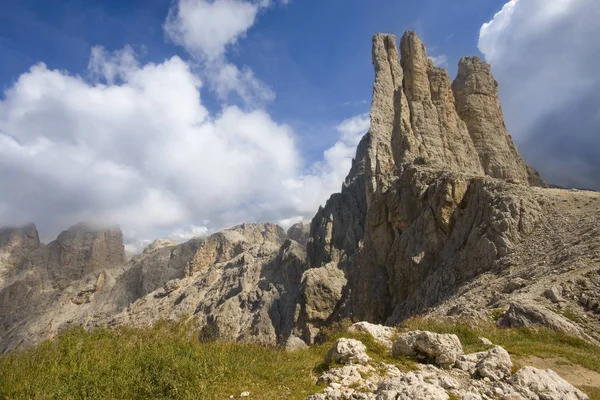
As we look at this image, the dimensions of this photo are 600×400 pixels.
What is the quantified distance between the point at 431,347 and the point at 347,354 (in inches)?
101

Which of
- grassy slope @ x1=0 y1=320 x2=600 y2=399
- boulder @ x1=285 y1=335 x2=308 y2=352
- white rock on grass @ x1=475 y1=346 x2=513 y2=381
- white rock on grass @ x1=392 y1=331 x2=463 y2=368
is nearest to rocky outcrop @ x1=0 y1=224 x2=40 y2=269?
boulder @ x1=285 y1=335 x2=308 y2=352

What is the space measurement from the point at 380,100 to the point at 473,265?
43334 mm

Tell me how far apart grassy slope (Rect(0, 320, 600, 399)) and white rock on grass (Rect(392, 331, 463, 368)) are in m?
0.55

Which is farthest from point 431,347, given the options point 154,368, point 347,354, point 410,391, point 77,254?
point 77,254

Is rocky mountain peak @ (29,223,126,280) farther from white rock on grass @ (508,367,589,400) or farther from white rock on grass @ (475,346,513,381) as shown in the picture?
white rock on grass @ (508,367,589,400)

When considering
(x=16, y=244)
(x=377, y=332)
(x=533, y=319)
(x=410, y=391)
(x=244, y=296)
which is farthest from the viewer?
(x=16, y=244)

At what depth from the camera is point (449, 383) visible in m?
7.95

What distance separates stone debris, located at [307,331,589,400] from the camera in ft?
23.0

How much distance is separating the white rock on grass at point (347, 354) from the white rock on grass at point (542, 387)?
3.46 metres

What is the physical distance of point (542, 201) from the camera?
33312 mm

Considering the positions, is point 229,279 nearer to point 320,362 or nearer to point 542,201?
point 542,201

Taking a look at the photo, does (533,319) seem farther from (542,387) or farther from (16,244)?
(16,244)

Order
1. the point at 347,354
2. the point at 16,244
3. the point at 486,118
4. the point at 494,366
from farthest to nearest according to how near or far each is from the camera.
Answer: the point at 16,244, the point at 486,118, the point at 347,354, the point at 494,366

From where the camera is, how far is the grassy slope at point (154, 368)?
284 inches
